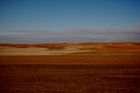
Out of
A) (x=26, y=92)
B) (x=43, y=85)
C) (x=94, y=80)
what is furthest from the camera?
(x=94, y=80)

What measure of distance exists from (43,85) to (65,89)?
1.26 metres

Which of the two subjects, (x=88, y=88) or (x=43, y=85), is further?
(x=43, y=85)

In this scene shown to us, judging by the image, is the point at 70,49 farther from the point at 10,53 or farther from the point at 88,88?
the point at 88,88

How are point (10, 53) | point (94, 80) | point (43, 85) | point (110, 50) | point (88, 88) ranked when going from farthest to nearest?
point (110, 50), point (10, 53), point (94, 80), point (43, 85), point (88, 88)

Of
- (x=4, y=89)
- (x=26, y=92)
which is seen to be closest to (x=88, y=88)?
(x=26, y=92)

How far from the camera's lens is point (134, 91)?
814 centimetres

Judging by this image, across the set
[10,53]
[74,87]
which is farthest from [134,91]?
[10,53]

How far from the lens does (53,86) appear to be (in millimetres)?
9117

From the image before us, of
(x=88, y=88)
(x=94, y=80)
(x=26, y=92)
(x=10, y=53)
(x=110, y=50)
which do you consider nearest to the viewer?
(x=26, y=92)

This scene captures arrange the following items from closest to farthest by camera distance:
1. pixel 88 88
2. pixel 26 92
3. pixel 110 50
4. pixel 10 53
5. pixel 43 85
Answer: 1. pixel 26 92
2. pixel 88 88
3. pixel 43 85
4. pixel 10 53
5. pixel 110 50

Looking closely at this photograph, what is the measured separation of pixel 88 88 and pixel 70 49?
1381 inches

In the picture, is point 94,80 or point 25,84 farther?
point 94,80

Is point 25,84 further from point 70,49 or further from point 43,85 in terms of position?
point 70,49

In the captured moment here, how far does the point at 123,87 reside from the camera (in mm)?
8844
